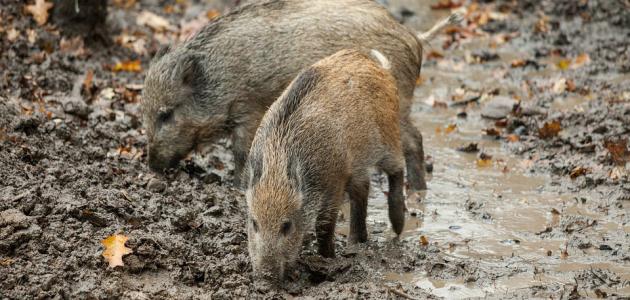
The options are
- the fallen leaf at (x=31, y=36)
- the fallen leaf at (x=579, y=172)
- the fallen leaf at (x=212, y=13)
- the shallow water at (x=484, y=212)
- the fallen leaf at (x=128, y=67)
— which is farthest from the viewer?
the fallen leaf at (x=212, y=13)

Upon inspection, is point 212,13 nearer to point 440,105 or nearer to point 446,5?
point 446,5

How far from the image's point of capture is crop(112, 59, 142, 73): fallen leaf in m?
9.28

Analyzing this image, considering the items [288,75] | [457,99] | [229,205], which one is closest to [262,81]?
[288,75]

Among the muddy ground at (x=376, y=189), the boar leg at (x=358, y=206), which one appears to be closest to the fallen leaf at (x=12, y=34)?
the muddy ground at (x=376, y=189)

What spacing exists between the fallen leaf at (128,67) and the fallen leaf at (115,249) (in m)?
4.50

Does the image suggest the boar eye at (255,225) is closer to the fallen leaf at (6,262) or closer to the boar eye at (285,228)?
the boar eye at (285,228)

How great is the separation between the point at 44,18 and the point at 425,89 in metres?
4.39

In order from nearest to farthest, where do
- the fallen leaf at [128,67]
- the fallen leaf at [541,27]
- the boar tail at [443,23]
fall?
the boar tail at [443,23]
the fallen leaf at [128,67]
the fallen leaf at [541,27]

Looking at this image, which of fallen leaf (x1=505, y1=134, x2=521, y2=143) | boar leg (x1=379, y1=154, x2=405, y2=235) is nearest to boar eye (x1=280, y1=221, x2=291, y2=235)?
boar leg (x1=379, y1=154, x2=405, y2=235)

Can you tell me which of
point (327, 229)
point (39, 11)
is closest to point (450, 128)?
point (327, 229)

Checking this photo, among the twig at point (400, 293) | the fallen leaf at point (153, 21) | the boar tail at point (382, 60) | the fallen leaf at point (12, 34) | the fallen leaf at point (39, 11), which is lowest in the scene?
the twig at point (400, 293)

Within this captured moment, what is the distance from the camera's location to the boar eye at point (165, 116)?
6.66 m

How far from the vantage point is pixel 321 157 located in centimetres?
517

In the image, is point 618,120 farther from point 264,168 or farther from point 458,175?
point 264,168
